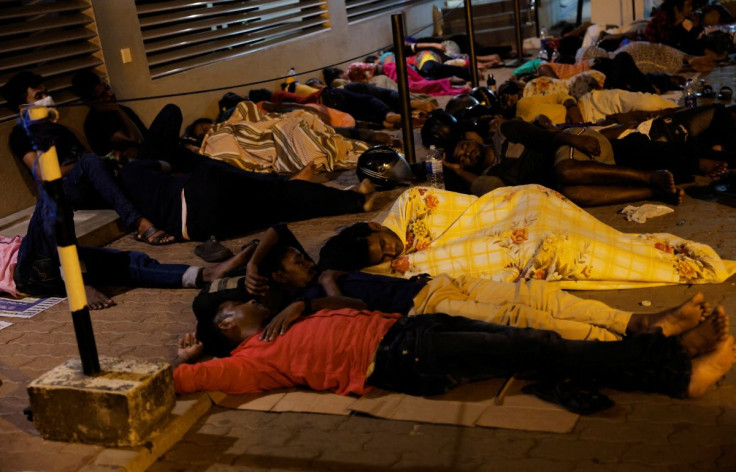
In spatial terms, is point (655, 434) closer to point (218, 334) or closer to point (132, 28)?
point (218, 334)

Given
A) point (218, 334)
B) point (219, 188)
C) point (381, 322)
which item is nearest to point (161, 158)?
point (219, 188)

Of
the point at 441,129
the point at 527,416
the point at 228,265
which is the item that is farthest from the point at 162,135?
the point at 527,416

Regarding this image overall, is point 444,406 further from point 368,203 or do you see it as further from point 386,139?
point 386,139

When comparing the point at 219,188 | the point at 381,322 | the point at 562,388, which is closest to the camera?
the point at 562,388

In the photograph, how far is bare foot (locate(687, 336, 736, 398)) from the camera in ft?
11.2

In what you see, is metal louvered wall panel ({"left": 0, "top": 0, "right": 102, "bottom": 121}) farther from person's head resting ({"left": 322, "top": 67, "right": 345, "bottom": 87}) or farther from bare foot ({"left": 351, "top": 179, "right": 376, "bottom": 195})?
person's head resting ({"left": 322, "top": 67, "right": 345, "bottom": 87})

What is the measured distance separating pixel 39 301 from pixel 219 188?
5.10 feet

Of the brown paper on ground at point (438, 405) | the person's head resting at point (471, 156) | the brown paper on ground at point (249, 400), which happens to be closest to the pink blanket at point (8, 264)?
the brown paper on ground at point (249, 400)

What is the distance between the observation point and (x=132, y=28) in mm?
9719

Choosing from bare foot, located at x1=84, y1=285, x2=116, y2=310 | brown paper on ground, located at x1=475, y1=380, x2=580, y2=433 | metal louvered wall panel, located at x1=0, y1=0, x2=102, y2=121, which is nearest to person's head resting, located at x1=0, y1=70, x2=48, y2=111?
metal louvered wall panel, located at x1=0, y1=0, x2=102, y2=121

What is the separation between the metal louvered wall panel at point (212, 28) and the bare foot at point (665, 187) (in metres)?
6.25

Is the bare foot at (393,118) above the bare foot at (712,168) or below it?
above

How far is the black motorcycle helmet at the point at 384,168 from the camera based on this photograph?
7.40m

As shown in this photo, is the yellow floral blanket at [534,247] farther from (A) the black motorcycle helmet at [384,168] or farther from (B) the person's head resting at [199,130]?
(B) the person's head resting at [199,130]
